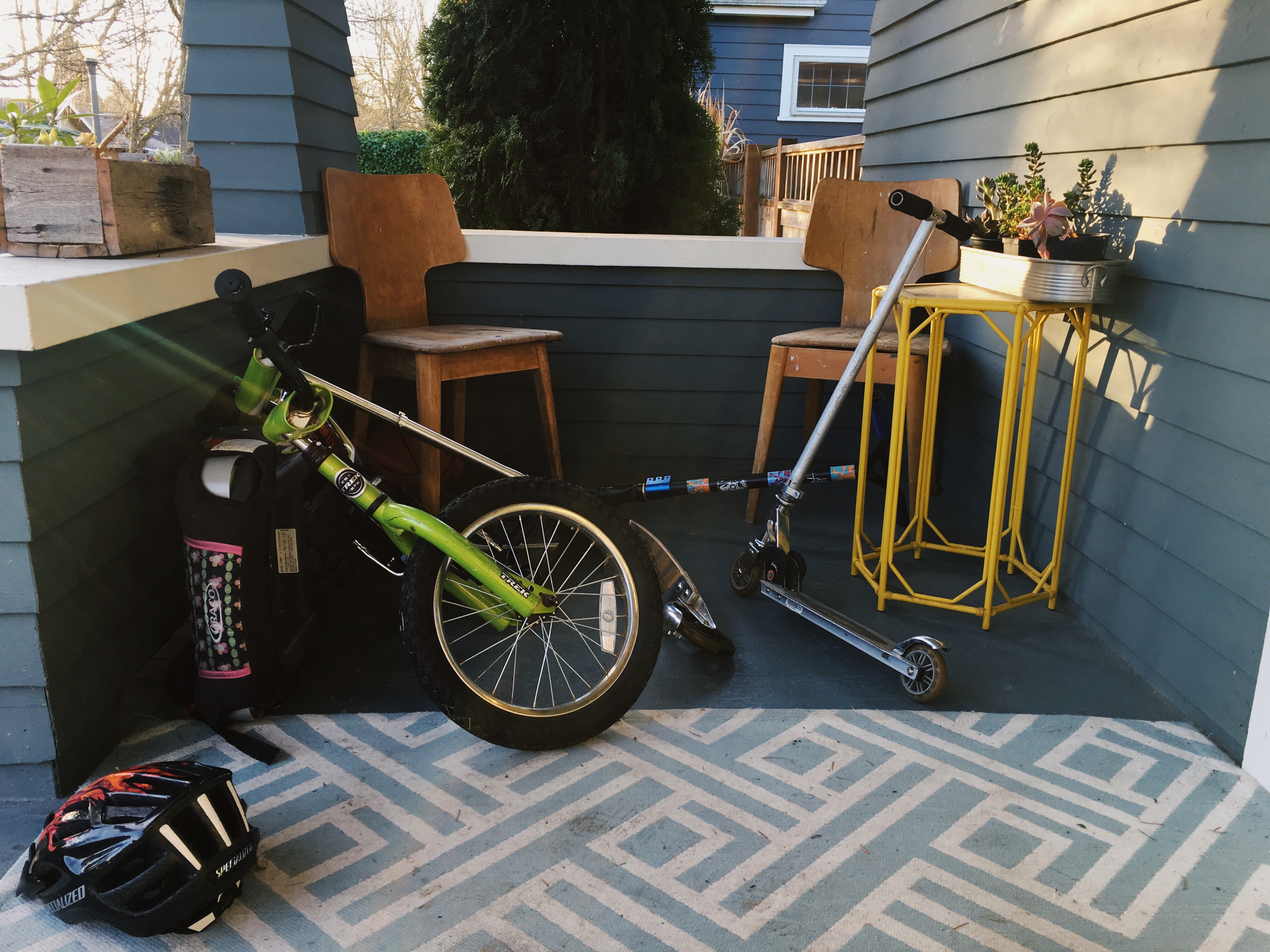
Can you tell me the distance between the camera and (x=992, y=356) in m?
2.57

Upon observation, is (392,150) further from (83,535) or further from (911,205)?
(83,535)

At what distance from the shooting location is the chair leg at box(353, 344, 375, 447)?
2.45 meters

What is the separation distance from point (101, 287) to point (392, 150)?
6.04 m

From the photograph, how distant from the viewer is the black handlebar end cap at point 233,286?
136cm

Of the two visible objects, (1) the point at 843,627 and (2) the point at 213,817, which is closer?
(2) the point at 213,817

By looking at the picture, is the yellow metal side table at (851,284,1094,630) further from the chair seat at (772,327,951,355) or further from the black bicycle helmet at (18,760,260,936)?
the black bicycle helmet at (18,760,260,936)

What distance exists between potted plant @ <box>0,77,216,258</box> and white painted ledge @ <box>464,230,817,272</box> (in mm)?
1270

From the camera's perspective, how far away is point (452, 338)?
241 cm

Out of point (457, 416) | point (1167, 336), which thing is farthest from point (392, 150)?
point (1167, 336)

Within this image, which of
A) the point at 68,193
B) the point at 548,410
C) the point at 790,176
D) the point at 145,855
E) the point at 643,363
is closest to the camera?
the point at 145,855

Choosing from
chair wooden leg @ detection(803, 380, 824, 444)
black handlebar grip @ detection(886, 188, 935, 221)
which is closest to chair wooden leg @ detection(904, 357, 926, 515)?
chair wooden leg @ detection(803, 380, 824, 444)

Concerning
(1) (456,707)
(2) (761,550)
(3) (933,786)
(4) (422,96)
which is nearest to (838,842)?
(3) (933,786)

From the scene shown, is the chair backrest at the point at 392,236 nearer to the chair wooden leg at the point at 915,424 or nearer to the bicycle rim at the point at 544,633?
the bicycle rim at the point at 544,633

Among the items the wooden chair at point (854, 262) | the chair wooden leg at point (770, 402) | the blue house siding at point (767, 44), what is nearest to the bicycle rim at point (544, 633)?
the chair wooden leg at point (770, 402)
